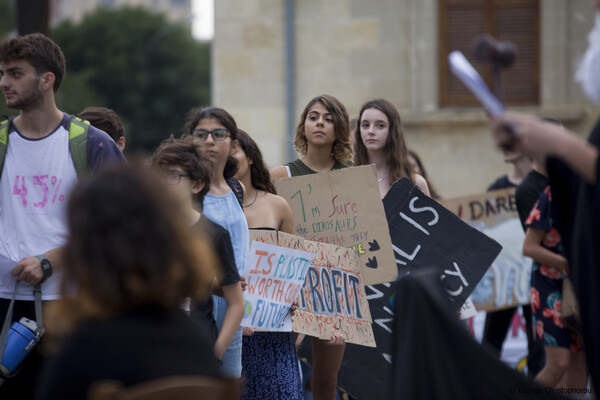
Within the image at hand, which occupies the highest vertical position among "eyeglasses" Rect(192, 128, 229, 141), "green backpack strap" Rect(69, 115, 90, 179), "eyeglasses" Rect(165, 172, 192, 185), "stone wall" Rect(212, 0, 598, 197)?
"stone wall" Rect(212, 0, 598, 197)

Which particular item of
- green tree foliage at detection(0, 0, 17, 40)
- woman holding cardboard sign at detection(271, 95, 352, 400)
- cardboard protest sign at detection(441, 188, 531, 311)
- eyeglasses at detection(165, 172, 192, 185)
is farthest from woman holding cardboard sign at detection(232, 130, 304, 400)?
green tree foliage at detection(0, 0, 17, 40)

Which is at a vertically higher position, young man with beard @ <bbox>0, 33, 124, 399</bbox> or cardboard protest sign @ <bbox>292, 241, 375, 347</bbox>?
young man with beard @ <bbox>0, 33, 124, 399</bbox>

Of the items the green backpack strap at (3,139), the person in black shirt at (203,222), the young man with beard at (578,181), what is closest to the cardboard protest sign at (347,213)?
the person in black shirt at (203,222)

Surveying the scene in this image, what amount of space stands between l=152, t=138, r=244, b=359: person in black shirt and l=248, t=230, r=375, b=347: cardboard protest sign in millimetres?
891

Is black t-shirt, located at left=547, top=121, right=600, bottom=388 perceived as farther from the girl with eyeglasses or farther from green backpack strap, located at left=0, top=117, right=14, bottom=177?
green backpack strap, located at left=0, top=117, right=14, bottom=177

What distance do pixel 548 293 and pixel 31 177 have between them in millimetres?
3129

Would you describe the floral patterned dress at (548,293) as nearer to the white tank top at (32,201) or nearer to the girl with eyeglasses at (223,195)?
the girl with eyeglasses at (223,195)

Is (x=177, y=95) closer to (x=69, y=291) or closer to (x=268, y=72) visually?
(x=268, y=72)

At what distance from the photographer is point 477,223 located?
8352mm

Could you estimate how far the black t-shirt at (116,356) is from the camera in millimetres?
2158

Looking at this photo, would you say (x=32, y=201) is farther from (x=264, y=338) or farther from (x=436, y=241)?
(x=436, y=241)

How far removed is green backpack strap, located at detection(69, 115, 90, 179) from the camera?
4438 millimetres

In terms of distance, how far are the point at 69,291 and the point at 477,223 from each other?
642 centimetres

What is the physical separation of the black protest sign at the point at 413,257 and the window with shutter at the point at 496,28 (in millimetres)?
8603
